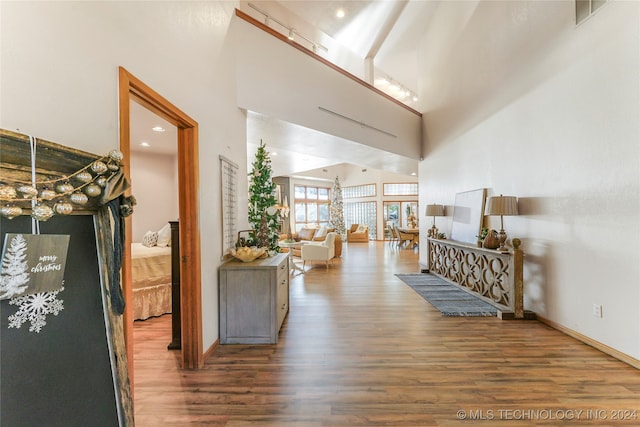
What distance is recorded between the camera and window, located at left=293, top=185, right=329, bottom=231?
13922 mm

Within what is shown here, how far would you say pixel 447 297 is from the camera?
426 cm

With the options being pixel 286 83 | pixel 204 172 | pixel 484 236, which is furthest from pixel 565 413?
pixel 286 83

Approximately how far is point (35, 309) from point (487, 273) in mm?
4777

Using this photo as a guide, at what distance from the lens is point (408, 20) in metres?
6.25

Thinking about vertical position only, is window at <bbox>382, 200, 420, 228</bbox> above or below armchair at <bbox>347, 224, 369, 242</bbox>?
above

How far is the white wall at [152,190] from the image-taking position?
5430 millimetres

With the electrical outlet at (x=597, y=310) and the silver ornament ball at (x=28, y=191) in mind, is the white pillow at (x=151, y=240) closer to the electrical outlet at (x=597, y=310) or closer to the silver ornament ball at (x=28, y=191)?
the silver ornament ball at (x=28, y=191)

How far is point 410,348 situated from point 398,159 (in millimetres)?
4968

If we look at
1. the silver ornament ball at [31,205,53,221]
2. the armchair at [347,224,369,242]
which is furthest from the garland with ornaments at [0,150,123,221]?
the armchair at [347,224,369,242]

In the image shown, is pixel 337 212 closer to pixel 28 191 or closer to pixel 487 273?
pixel 487 273

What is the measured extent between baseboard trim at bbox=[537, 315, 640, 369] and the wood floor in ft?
0.22

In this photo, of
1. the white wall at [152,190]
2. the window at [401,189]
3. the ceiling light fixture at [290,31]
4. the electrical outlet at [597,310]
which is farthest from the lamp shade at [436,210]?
the window at [401,189]

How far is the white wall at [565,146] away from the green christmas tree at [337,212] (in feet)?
30.5

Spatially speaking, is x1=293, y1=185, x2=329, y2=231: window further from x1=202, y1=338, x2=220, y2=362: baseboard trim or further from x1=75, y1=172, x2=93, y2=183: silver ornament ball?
x1=75, y1=172, x2=93, y2=183: silver ornament ball
